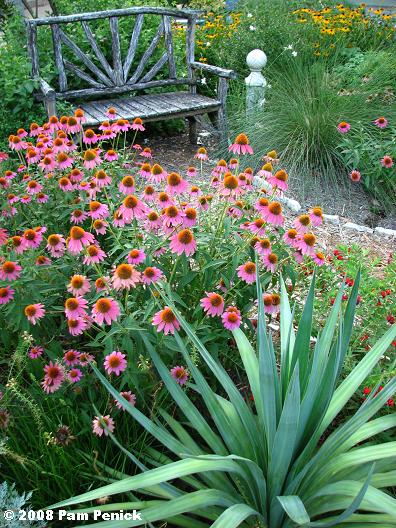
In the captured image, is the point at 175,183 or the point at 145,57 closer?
the point at 175,183

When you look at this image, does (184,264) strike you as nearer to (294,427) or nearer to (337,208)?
(294,427)

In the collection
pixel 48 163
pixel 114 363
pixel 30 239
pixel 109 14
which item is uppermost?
pixel 109 14

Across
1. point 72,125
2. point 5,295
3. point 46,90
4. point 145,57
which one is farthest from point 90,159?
point 145,57

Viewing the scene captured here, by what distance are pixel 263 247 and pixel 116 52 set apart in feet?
12.2

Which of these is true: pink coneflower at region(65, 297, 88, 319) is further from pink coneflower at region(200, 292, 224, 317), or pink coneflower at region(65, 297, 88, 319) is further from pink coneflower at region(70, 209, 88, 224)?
pink coneflower at region(70, 209, 88, 224)

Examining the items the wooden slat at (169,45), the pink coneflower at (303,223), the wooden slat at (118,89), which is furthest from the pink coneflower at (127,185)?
the wooden slat at (169,45)

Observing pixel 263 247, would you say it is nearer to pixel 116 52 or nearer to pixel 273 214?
pixel 273 214

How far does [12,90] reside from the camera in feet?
14.6

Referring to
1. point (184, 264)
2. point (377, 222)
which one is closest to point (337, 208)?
point (377, 222)

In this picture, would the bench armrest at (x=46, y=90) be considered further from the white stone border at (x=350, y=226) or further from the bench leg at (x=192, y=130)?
the white stone border at (x=350, y=226)

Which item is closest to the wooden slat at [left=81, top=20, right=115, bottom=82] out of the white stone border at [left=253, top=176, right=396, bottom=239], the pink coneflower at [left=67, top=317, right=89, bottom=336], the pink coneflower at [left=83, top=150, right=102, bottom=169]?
the white stone border at [left=253, top=176, right=396, bottom=239]

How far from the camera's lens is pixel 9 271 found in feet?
5.81

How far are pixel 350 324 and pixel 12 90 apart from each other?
3.77m

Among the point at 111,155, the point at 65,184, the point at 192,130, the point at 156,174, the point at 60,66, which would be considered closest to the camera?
the point at 156,174
